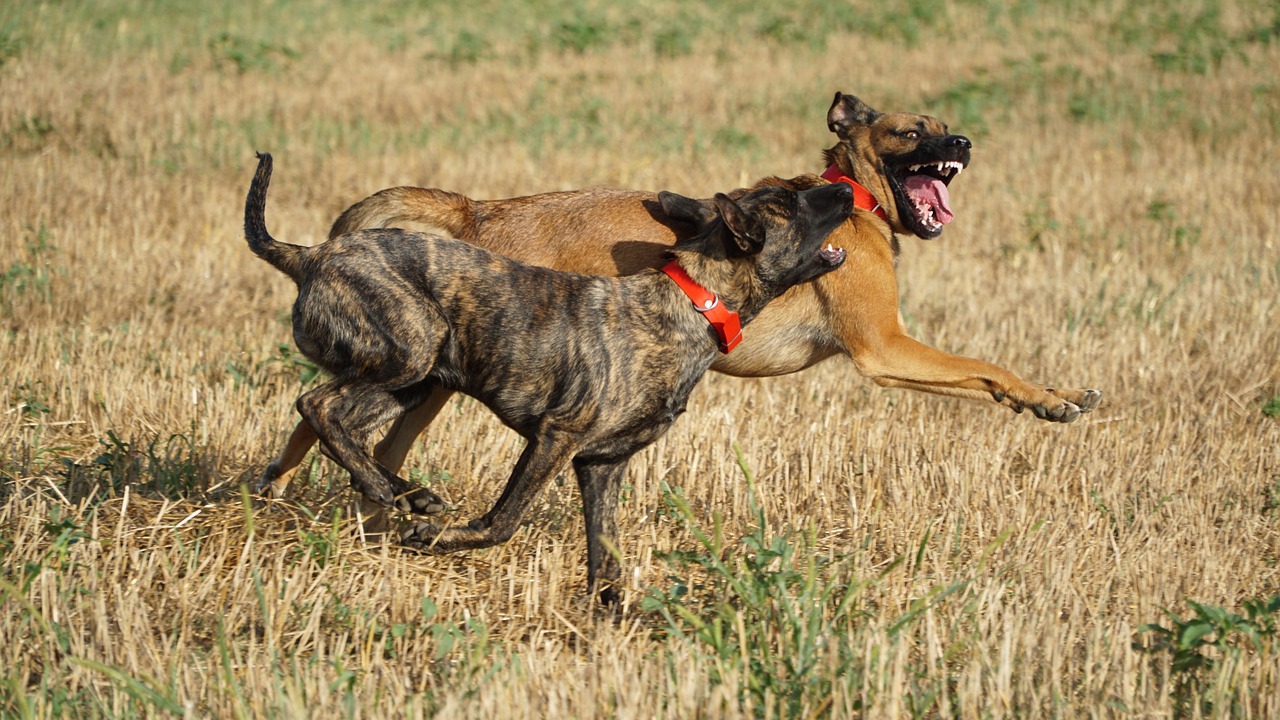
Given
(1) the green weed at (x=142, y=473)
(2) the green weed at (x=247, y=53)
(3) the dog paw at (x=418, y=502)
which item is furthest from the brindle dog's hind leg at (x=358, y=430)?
(2) the green weed at (x=247, y=53)

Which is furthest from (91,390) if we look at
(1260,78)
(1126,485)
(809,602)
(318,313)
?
(1260,78)

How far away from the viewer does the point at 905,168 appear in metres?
6.41

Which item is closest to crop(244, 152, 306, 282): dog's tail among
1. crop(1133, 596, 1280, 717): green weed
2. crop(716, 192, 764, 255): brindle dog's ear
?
crop(716, 192, 764, 255): brindle dog's ear

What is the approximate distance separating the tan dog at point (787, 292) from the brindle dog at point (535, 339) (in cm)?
78

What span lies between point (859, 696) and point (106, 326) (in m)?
6.11

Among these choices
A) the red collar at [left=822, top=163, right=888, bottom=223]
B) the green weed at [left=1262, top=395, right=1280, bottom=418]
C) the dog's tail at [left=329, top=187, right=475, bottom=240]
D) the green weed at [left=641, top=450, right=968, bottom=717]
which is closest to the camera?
the green weed at [left=641, top=450, right=968, bottom=717]

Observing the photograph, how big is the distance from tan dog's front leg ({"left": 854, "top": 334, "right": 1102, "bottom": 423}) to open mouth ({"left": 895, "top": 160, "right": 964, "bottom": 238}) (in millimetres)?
799

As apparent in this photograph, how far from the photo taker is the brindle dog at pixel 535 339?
189 inches

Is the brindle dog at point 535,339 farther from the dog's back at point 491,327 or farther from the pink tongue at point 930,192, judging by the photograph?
the pink tongue at point 930,192

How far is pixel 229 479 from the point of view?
18.5 feet

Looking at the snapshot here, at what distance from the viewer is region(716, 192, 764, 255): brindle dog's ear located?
4816mm

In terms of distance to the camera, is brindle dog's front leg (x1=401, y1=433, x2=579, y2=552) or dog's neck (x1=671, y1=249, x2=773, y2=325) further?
dog's neck (x1=671, y1=249, x2=773, y2=325)

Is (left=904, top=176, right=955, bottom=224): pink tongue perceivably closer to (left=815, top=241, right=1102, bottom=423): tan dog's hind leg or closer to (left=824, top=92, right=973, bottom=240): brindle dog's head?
(left=824, top=92, right=973, bottom=240): brindle dog's head

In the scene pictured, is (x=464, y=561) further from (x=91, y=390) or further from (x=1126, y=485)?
(x=1126, y=485)
